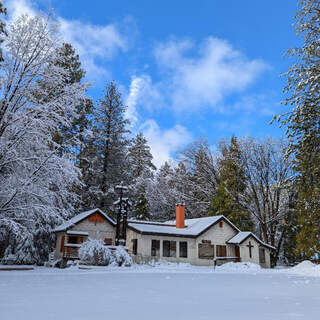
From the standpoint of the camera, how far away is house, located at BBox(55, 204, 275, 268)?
79.1 ft

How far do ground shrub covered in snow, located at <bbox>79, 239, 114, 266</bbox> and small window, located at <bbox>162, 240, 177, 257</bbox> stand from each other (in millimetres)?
9454

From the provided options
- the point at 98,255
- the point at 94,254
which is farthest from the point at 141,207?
the point at 94,254

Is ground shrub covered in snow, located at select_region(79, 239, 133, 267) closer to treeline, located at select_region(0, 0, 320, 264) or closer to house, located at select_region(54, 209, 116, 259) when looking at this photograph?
treeline, located at select_region(0, 0, 320, 264)

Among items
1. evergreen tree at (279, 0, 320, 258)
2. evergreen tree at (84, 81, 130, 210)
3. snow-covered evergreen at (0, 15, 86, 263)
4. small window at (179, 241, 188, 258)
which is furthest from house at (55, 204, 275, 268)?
evergreen tree at (279, 0, 320, 258)

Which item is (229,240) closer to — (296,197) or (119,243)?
(296,197)

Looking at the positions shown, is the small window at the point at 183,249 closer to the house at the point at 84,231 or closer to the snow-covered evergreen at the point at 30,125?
the house at the point at 84,231

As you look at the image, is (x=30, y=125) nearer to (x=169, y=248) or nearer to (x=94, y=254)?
(x=94, y=254)

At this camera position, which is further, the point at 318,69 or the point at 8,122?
the point at 318,69

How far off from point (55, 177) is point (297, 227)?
27.8m

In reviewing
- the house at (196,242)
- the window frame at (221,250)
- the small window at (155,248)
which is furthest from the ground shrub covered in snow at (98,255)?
the window frame at (221,250)

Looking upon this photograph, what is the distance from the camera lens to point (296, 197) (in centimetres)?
3138

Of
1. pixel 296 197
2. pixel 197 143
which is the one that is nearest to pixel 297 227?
pixel 296 197

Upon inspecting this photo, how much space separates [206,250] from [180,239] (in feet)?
8.97

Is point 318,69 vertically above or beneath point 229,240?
above
